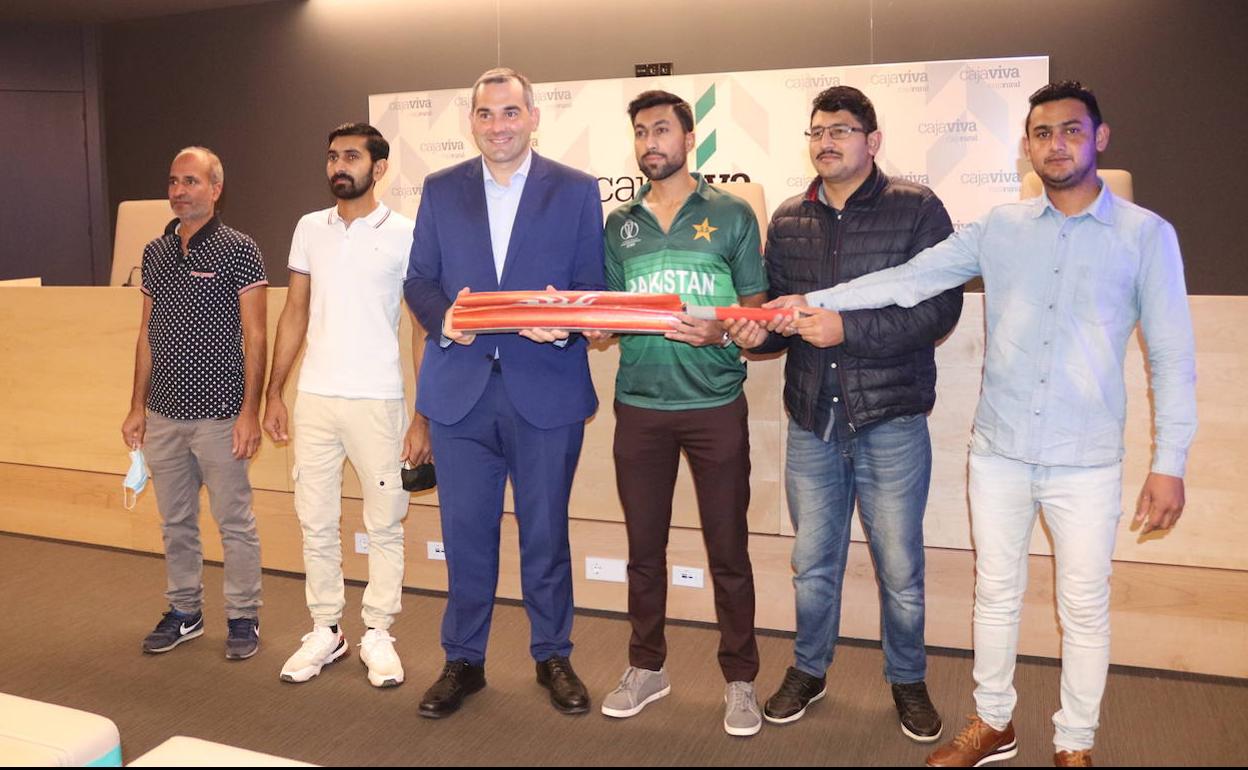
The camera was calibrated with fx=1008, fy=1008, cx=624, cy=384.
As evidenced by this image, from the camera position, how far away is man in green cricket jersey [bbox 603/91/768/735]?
9.09 feet

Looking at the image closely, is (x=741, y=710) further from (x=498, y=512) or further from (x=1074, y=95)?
(x=1074, y=95)

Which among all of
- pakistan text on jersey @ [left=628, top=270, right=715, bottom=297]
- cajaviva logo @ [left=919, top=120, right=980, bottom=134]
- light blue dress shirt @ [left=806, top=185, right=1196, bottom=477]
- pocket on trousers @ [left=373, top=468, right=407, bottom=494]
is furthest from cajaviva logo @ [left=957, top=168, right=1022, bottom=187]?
pocket on trousers @ [left=373, top=468, right=407, bottom=494]

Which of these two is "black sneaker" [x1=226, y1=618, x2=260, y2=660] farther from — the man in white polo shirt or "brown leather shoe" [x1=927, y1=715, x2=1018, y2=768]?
"brown leather shoe" [x1=927, y1=715, x2=1018, y2=768]

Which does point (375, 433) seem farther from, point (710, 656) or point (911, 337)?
point (911, 337)

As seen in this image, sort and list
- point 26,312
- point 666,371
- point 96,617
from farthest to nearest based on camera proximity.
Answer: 1. point 26,312
2. point 96,617
3. point 666,371

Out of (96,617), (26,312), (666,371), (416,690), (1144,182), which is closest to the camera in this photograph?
(666,371)

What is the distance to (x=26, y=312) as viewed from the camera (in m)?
4.71

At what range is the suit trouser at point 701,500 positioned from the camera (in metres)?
2.83

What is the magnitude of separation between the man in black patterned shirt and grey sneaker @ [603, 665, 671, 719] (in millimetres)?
1377

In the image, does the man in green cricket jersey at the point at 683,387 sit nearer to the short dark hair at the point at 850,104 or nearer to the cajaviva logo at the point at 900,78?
the short dark hair at the point at 850,104

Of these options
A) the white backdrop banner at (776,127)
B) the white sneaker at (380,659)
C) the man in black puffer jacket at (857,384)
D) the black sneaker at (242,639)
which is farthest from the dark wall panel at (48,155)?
the man in black puffer jacket at (857,384)

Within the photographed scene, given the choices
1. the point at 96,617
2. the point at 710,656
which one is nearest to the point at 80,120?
the point at 96,617

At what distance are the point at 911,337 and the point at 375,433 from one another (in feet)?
5.52

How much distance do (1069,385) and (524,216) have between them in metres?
1.51
